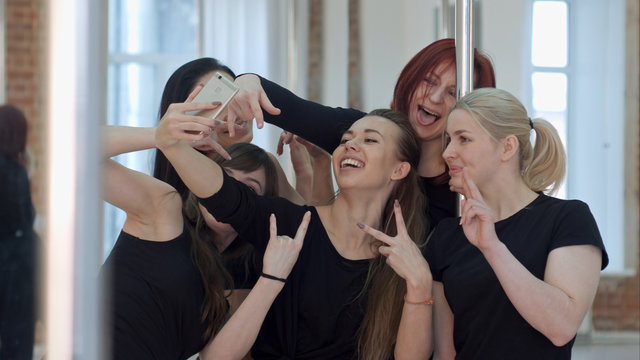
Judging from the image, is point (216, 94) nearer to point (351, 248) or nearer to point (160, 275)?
point (160, 275)

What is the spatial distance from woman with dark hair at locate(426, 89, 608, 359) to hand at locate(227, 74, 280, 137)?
0.41 metres

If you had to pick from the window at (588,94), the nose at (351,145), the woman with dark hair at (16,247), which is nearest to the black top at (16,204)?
the woman with dark hair at (16,247)

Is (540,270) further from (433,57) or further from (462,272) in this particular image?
(433,57)

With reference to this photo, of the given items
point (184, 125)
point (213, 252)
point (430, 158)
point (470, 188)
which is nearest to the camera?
point (184, 125)

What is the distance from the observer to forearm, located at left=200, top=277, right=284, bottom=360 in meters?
1.57

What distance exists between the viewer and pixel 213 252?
1.67 m

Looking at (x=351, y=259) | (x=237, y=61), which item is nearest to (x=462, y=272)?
(x=351, y=259)

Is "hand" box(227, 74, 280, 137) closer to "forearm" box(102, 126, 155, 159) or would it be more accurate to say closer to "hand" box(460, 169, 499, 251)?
"forearm" box(102, 126, 155, 159)

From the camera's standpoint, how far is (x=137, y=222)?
5.04ft

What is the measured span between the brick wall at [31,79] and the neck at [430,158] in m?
1.51

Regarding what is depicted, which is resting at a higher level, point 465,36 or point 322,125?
point 465,36

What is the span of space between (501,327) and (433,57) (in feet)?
2.59

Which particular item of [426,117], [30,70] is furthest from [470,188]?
[30,70]

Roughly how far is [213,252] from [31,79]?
116 centimetres
